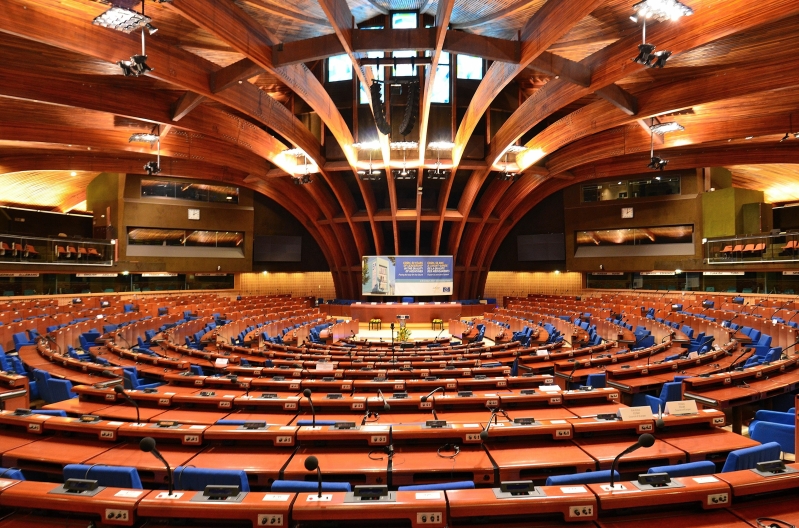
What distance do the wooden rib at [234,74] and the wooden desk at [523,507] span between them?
11.3 metres

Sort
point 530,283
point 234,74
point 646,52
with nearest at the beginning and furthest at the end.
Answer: point 646,52, point 234,74, point 530,283

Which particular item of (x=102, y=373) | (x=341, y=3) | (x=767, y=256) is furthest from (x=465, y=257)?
(x=102, y=373)

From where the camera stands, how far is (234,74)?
11781 mm

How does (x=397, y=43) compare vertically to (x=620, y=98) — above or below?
above

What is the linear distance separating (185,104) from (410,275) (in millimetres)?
15261

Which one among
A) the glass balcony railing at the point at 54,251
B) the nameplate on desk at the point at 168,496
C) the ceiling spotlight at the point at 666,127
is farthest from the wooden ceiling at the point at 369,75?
the nameplate on desk at the point at 168,496

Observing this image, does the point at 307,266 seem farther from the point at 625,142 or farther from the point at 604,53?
the point at 604,53

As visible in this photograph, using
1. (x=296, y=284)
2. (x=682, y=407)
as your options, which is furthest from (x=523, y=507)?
(x=296, y=284)

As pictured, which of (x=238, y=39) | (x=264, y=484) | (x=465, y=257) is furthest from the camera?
(x=465, y=257)

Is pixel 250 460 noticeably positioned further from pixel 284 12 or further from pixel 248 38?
pixel 284 12

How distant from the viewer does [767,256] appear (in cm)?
2008

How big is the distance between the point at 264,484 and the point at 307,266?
29.7m

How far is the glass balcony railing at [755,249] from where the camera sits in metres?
19.2

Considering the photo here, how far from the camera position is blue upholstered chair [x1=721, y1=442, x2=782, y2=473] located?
369 centimetres
